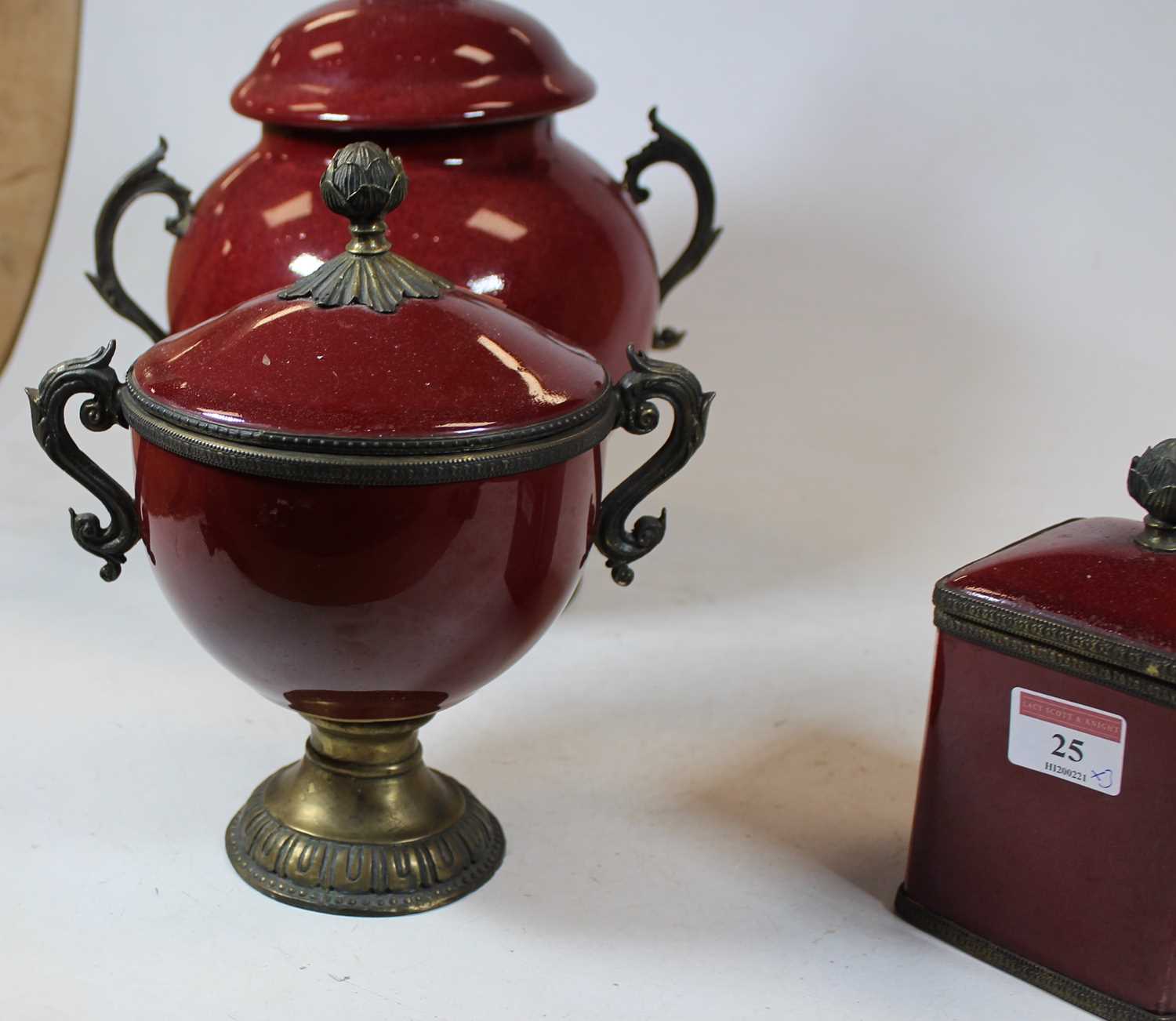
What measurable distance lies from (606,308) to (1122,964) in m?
1.13

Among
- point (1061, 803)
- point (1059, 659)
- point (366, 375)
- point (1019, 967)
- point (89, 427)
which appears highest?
point (366, 375)

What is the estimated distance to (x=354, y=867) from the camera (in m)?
2.04

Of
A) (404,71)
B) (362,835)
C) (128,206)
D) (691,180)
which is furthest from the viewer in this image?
(691,180)

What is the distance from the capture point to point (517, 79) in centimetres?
252

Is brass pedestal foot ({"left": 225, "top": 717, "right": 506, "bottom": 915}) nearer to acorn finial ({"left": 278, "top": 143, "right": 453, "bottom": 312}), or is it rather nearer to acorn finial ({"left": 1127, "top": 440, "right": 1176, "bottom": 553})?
acorn finial ({"left": 278, "top": 143, "right": 453, "bottom": 312})

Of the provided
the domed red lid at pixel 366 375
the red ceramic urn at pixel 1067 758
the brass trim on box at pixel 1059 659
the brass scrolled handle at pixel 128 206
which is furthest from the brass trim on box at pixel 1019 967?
the brass scrolled handle at pixel 128 206

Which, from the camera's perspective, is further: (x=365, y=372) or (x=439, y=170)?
(x=439, y=170)

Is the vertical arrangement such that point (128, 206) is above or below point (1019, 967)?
above

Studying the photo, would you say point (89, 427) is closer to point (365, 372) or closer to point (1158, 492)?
point (365, 372)

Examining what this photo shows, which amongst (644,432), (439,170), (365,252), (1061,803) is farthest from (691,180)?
(1061,803)

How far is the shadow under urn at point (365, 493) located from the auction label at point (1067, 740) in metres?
0.44

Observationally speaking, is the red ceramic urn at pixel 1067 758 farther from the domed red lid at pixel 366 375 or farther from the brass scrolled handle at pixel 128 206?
the brass scrolled handle at pixel 128 206

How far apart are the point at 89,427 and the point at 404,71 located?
752 mm

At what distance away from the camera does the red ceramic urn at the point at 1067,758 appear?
182cm
